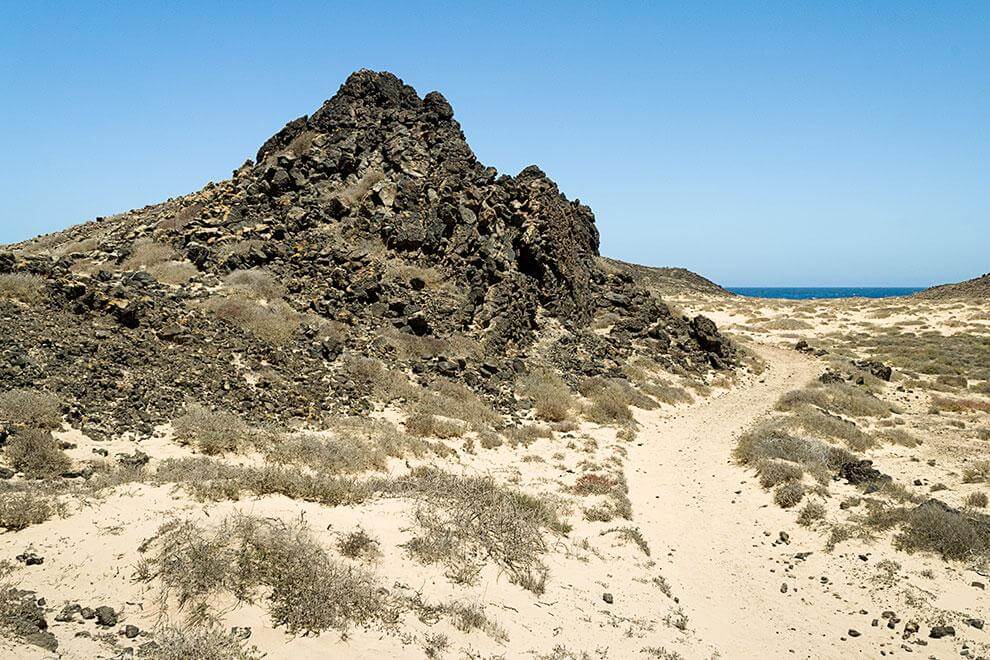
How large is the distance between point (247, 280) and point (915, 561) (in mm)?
21750

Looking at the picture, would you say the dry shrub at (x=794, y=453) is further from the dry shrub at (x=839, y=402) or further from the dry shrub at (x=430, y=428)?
the dry shrub at (x=430, y=428)

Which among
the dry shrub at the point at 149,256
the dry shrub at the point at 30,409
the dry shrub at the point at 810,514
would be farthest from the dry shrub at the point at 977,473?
the dry shrub at the point at 149,256

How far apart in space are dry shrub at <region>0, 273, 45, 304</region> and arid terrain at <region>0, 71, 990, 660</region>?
9 centimetres

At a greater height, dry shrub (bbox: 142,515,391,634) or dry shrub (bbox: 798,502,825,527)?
dry shrub (bbox: 142,515,391,634)

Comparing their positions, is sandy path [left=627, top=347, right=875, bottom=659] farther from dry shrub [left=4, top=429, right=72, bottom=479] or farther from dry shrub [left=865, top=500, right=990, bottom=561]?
dry shrub [left=4, top=429, right=72, bottom=479]

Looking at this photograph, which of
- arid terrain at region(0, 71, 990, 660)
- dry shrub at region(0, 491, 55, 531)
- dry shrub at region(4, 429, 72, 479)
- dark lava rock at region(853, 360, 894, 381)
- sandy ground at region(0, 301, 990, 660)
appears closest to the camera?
sandy ground at region(0, 301, 990, 660)

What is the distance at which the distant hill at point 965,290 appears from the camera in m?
66.3

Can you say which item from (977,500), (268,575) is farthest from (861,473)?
(268,575)

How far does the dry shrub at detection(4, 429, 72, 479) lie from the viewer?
413 inches

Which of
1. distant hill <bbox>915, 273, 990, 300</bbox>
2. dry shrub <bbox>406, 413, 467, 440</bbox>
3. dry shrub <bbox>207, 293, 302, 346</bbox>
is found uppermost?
distant hill <bbox>915, 273, 990, 300</bbox>

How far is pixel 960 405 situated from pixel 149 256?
33.4 metres

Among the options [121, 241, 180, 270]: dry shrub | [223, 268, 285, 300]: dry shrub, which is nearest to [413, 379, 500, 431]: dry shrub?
[223, 268, 285, 300]: dry shrub

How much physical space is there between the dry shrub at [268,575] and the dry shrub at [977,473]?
14.8m

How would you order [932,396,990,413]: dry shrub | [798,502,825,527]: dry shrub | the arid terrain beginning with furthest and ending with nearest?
A: [932,396,990,413]: dry shrub, [798,502,825,527]: dry shrub, the arid terrain
